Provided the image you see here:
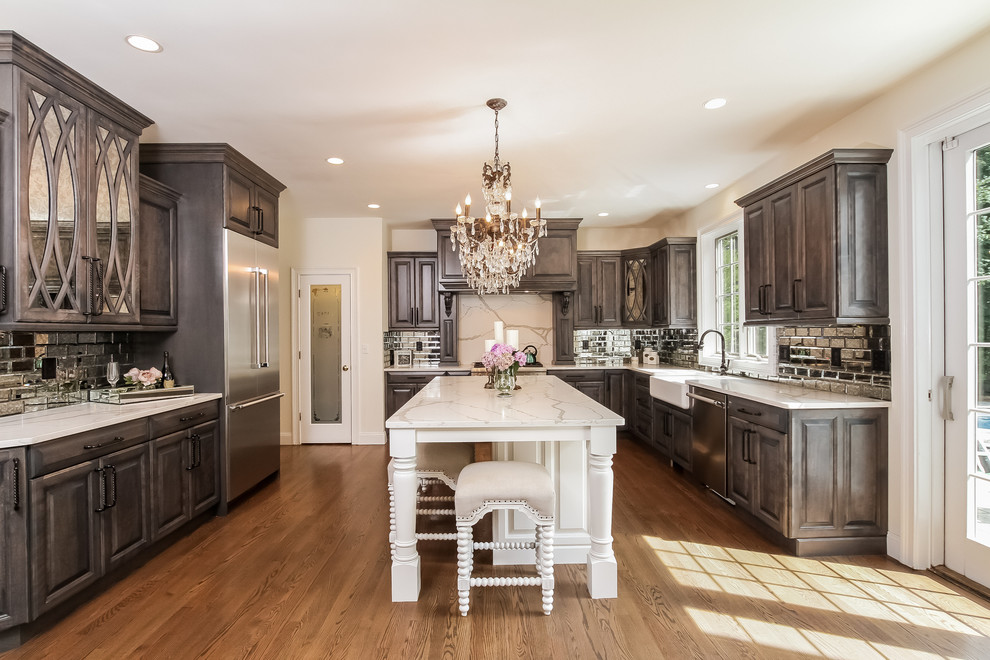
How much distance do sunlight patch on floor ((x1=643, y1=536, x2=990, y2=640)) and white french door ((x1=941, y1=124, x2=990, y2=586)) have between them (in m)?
0.29

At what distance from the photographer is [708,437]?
12.5 feet

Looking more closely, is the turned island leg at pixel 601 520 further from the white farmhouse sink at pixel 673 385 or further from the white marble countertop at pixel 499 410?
the white farmhouse sink at pixel 673 385

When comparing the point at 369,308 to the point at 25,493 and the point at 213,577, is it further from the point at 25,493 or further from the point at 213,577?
the point at 25,493

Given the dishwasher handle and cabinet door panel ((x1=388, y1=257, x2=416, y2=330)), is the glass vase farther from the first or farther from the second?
cabinet door panel ((x1=388, y1=257, x2=416, y2=330))

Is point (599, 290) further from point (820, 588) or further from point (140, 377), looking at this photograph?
point (140, 377)

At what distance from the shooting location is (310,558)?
9.37 feet

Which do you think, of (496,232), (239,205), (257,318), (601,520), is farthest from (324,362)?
(601,520)

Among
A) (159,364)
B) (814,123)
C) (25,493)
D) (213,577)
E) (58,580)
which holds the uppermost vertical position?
(814,123)

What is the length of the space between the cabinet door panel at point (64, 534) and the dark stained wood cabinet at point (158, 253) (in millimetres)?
1187

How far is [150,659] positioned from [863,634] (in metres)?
2.94

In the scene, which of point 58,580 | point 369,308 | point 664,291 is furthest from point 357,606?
point 664,291

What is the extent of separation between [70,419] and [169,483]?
0.71m

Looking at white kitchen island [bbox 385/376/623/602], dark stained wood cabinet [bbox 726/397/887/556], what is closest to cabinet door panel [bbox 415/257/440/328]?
white kitchen island [bbox 385/376/623/602]

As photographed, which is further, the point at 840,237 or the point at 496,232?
the point at 496,232
